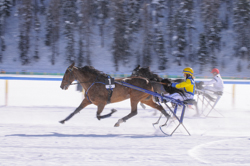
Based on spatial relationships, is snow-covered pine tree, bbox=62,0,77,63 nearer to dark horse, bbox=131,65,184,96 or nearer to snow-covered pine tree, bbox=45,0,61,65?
snow-covered pine tree, bbox=45,0,61,65

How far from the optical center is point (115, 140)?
5.95 m

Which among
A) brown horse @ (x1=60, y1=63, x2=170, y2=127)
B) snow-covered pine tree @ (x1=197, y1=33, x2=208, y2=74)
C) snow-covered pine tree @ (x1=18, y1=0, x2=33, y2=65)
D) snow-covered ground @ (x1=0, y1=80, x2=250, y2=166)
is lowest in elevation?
snow-covered ground @ (x1=0, y1=80, x2=250, y2=166)

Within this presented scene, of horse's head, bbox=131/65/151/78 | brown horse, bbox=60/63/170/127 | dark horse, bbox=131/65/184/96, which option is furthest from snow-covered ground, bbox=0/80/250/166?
horse's head, bbox=131/65/151/78

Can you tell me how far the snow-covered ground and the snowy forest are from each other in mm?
26322

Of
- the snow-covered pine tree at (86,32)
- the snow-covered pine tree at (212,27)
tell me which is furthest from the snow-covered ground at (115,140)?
the snow-covered pine tree at (212,27)

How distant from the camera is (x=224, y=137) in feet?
21.4

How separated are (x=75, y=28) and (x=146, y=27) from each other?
30.2 ft

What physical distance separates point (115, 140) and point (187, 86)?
2120mm

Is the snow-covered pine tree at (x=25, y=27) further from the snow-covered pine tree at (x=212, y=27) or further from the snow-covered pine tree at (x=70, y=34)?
the snow-covered pine tree at (x=212, y=27)

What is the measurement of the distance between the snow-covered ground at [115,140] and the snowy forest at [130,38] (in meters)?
26.3

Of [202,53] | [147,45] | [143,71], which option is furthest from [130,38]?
[143,71]

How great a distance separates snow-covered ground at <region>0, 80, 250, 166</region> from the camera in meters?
4.63

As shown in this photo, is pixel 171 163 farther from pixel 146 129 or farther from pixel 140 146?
pixel 146 129

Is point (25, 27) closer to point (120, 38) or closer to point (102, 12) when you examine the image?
point (102, 12)
